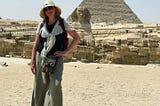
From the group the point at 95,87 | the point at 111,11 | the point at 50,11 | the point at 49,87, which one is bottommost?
the point at 95,87

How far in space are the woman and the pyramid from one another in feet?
359

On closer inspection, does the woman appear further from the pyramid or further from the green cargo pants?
the pyramid

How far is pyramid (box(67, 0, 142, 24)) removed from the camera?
11728cm

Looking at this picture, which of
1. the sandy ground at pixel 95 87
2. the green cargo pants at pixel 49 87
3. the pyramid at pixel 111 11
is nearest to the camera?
the green cargo pants at pixel 49 87

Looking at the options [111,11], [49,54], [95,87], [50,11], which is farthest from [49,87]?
[111,11]

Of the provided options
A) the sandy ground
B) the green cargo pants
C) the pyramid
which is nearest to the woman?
the green cargo pants

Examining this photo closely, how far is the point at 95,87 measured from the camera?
10.0m

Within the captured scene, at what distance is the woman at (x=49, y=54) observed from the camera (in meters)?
4.96

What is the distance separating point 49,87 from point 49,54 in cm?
39

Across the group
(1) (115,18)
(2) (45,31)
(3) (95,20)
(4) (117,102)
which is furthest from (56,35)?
(1) (115,18)

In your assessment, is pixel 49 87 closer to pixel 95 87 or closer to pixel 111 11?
pixel 95 87

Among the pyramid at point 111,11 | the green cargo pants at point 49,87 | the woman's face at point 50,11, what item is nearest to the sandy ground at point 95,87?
the green cargo pants at point 49,87

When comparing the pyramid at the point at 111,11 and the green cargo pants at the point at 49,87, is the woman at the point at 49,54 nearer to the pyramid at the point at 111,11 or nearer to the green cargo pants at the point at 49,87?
the green cargo pants at the point at 49,87

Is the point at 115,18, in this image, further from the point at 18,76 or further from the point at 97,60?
the point at 18,76
